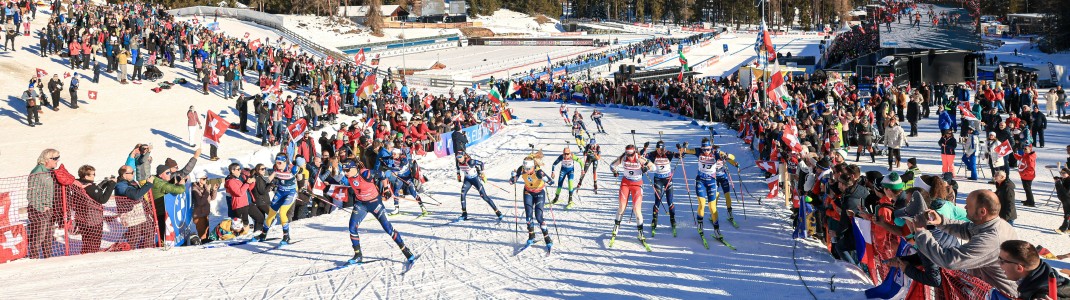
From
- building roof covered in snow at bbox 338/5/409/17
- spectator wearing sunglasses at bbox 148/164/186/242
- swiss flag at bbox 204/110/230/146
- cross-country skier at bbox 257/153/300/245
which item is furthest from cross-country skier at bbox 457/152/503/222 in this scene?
building roof covered in snow at bbox 338/5/409/17

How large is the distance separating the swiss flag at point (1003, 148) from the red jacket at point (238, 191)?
14.4m

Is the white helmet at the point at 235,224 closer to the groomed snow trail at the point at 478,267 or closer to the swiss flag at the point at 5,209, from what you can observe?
the groomed snow trail at the point at 478,267

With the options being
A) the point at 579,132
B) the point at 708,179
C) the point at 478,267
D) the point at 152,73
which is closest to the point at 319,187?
the point at 478,267

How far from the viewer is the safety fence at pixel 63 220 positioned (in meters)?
10.7

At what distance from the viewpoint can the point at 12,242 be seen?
1095 centimetres

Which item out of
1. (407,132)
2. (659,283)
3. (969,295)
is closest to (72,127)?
(407,132)

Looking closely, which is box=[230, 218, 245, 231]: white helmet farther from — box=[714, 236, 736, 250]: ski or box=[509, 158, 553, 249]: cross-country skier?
box=[714, 236, 736, 250]: ski

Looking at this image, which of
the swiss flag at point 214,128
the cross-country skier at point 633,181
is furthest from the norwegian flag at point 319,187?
the swiss flag at point 214,128

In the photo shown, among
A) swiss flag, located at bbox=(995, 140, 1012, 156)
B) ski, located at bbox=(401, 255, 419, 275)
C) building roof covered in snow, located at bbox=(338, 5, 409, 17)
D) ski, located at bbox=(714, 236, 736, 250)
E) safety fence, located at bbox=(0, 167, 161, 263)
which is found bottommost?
ski, located at bbox=(401, 255, 419, 275)

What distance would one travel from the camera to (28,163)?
19359mm

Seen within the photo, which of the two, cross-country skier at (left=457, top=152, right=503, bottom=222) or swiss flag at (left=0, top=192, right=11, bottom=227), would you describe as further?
cross-country skier at (left=457, top=152, right=503, bottom=222)

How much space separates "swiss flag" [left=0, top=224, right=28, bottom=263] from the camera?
35.4 ft

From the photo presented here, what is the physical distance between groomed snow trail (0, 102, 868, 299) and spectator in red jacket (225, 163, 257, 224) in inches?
28.5

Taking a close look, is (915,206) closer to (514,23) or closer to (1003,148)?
(1003,148)
